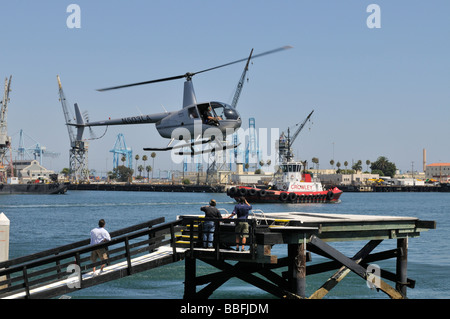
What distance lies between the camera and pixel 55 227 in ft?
172

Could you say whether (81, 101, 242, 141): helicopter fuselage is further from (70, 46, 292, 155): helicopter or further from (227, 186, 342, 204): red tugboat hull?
(227, 186, 342, 204): red tugboat hull

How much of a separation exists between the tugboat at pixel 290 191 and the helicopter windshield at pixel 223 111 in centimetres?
5876

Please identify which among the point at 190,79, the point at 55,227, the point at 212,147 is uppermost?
the point at 190,79

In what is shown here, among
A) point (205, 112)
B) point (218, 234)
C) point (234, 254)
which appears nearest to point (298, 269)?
point (234, 254)

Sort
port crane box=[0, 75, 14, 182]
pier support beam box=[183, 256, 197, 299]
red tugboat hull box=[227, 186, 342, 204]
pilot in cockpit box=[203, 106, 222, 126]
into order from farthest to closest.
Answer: port crane box=[0, 75, 14, 182]
red tugboat hull box=[227, 186, 342, 204]
pilot in cockpit box=[203, 106, 222, 126]
pier support beam box=[183, 256, 197, 299]

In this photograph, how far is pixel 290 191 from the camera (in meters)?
89.9

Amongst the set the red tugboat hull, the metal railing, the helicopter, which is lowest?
the red tugboat hull

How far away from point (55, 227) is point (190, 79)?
2784 cm

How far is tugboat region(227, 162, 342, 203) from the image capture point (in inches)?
3479

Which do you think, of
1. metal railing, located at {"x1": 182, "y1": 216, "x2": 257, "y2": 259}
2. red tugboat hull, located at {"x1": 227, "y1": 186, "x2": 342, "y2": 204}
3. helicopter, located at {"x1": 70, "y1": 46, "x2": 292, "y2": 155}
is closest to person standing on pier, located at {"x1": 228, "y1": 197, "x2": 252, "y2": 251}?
metal railing, located at {"x1": 182, "y1": 216, "x2": 257, "y2": 259}

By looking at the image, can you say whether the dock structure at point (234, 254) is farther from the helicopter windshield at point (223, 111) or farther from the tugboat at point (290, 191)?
the tugboat at point (290, 191)

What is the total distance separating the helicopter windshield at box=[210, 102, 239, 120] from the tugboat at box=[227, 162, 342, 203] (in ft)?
193
